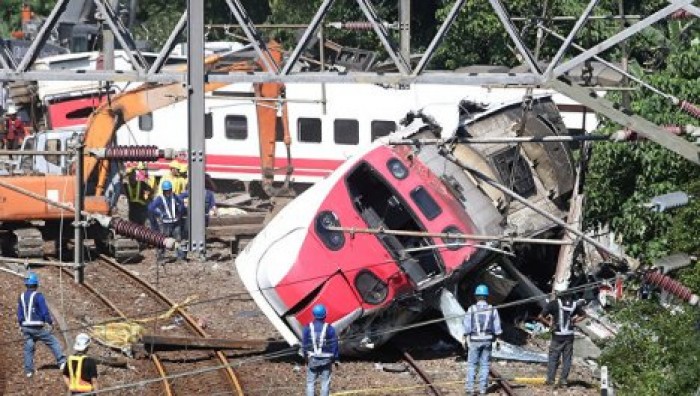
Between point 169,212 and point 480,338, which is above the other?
point 480,338

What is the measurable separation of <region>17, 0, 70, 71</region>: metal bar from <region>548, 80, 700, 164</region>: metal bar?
4.74 meters

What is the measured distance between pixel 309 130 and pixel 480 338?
50.0 ft

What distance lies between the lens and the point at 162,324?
71.8 feet

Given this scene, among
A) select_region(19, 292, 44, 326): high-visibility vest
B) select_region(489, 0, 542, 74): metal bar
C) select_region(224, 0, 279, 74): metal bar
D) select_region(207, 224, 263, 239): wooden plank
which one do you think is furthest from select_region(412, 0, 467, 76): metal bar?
select_region(207, 224, 263, 239): wooden plank

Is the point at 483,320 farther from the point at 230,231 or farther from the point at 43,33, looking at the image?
the point at 230,231

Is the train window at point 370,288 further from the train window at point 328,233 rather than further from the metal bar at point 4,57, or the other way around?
the metal bar at point 4,57

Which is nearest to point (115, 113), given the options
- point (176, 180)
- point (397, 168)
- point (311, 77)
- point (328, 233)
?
point (176, 180)

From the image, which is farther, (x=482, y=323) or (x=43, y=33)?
(x=482, y=323)

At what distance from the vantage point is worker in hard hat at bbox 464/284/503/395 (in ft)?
60.8

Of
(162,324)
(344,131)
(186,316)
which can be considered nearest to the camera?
(162,324)

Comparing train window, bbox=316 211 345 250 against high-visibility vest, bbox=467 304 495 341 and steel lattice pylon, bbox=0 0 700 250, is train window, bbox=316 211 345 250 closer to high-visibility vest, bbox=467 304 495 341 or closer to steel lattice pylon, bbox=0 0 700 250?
high-visibility vest, bbox=467 304 495 341

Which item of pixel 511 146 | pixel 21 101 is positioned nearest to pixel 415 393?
pixel 511 146

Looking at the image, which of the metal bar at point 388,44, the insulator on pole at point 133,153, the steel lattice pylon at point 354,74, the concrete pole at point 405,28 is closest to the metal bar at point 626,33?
the steel lattice pylon at point 354,74

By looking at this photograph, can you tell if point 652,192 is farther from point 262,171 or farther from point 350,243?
point 262,171
